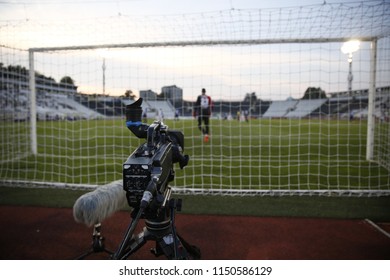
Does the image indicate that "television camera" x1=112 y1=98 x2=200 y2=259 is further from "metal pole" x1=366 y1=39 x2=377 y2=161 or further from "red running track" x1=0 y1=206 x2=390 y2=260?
"metal pole" x1=366 y1=39 x2=377 y2=161

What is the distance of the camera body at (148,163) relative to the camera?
4.84 ft

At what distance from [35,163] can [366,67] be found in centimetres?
748

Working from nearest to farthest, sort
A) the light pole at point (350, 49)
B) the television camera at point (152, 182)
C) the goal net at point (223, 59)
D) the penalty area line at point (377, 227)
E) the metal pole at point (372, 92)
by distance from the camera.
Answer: the television camera at point (152, 182), the penalty area line at point (377, 227), the goal net at point (223, 59), the light pole at point (350, 49), the metal pole at point (372, 92)

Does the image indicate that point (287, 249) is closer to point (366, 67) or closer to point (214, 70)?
point (214, 70)

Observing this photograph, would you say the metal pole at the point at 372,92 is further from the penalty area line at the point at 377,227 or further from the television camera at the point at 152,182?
the television camera at the point at 152,182

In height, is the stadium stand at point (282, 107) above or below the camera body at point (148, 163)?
above

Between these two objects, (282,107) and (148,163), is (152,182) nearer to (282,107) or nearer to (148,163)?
(148,163)

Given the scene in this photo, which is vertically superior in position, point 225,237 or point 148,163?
point 148,163

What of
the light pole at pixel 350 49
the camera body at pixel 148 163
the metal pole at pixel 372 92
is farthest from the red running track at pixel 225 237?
the metal pole at pixel 372 92

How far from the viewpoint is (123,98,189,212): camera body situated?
1.47m

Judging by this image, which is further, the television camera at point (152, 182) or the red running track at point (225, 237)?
the red running track at point (225, 237)

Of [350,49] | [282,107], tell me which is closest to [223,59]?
[350,49]

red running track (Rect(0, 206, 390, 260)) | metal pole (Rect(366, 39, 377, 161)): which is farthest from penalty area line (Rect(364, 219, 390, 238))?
metal pole (Rect(366, 39, 377, 161))

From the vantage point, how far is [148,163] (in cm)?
148
